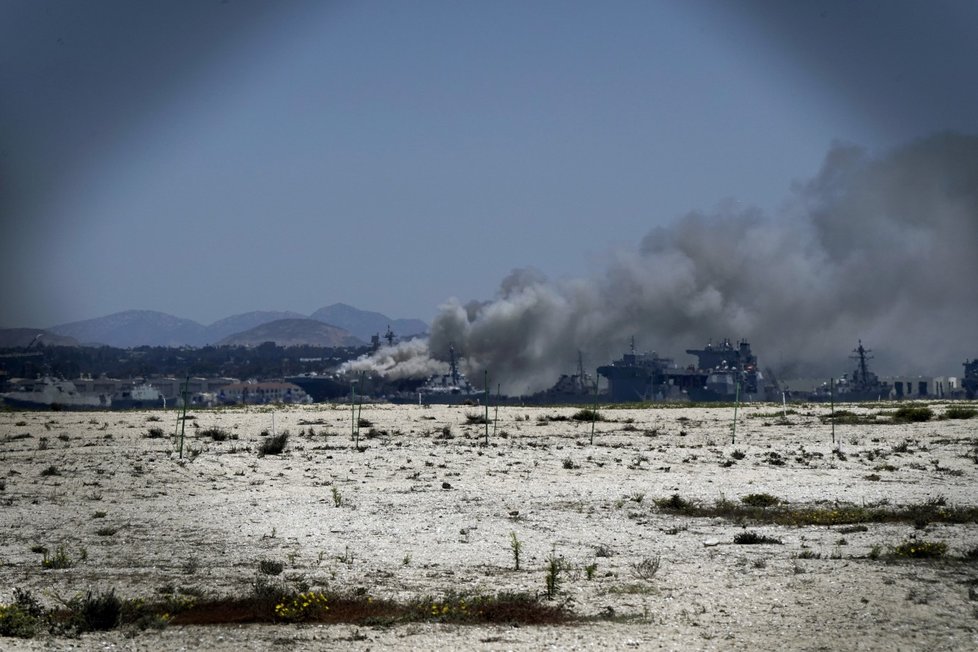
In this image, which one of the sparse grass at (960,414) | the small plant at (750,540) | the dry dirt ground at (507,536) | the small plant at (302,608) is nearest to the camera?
the dry dirt ground at (507,536)

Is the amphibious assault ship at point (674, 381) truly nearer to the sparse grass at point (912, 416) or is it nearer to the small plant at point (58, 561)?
the sparse grass at point (912, 416)

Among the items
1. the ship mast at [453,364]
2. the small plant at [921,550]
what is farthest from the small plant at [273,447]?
the ship mast at [453,364]

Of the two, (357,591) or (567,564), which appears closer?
(357,591)

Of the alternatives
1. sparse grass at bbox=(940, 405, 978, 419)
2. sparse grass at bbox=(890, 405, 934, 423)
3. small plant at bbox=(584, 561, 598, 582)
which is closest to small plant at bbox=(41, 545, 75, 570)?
small plant at bbox=(584, 561, 598, 582)

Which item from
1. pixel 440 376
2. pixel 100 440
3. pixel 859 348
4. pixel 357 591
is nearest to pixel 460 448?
pixel 100 440

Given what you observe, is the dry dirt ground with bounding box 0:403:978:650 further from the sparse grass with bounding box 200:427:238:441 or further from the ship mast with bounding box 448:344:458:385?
the ship mast with bounding box 448:344:458:385

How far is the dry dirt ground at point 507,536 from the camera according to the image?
41.0 feet

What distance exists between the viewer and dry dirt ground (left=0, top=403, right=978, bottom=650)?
41.0 feet

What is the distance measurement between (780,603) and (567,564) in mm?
3517

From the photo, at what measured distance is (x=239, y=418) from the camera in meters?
52.9

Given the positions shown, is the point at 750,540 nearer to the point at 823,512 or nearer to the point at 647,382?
the point at 823,512

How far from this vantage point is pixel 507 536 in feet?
61.8

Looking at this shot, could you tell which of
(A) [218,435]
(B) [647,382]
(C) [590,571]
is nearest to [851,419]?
(A) [218,435]

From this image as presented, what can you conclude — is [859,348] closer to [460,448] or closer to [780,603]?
[460,448]
